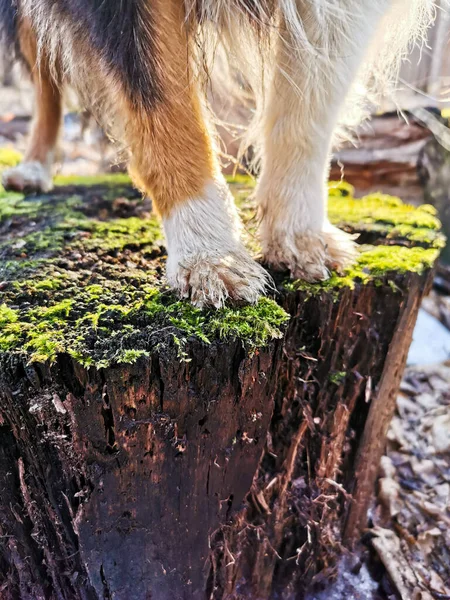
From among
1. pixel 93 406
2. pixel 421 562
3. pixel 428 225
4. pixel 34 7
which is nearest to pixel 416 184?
pixel 428 225

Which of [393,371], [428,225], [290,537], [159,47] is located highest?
[159,47]

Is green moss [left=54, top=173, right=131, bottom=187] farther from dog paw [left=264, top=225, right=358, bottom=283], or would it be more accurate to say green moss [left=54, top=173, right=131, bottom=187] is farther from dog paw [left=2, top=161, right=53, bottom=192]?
dog paw [left=264, top=225, right=358, bottom=283]

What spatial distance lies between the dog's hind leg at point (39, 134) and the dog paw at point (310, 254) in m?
1.44

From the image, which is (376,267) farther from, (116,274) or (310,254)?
(116,274)

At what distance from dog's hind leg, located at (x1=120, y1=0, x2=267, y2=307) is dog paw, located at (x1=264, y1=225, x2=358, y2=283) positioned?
14 cm

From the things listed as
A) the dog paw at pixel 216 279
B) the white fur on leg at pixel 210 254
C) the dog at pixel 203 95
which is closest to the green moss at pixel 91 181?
the dog at pixel 203 95

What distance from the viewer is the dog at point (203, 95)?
1.29m

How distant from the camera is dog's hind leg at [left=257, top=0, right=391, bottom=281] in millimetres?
1474

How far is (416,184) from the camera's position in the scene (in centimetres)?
386

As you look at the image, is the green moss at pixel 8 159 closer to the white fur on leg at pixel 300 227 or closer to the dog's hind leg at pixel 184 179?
the dog's hind leg at pixel 184 179

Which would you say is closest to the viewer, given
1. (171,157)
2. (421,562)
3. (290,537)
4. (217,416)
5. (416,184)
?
(217,416)

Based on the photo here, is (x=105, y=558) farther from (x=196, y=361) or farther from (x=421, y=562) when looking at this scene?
(x=421, y=562)

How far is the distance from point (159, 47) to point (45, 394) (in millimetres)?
907

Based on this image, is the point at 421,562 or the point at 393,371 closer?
the point at 393,371
